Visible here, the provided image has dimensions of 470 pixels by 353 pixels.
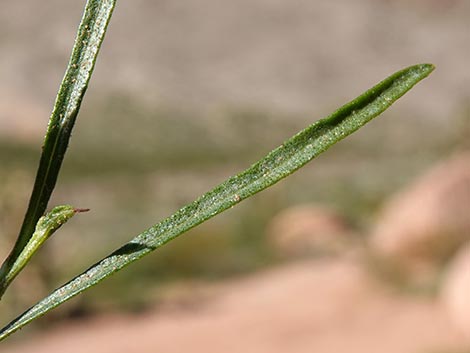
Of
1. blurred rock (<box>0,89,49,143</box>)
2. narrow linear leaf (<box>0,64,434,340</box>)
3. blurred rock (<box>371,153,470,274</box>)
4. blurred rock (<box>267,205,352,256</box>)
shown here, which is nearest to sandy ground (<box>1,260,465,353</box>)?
blurred rock (<box>371,153,470,274</box>)

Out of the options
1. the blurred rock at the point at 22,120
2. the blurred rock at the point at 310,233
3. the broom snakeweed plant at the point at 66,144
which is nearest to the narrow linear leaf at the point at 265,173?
the broom snakeweed plant at the point at 66,144

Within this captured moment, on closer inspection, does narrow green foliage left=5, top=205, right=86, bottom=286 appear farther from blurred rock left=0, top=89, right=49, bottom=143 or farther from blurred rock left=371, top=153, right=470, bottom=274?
blurred rock left=0, top=89, right=49, bottom=143

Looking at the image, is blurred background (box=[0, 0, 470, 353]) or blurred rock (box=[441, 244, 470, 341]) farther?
blurred background (box=[0, 0, 470, 353])

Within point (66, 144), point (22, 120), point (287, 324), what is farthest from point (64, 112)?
point (22, 120)

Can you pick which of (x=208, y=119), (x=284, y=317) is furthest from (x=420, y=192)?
(x=208, y=119)

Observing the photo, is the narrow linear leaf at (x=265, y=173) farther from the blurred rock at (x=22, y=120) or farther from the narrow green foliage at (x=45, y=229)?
the blurred rock at (x=22, y=120)

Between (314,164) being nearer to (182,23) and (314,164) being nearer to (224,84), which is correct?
(224,84)
